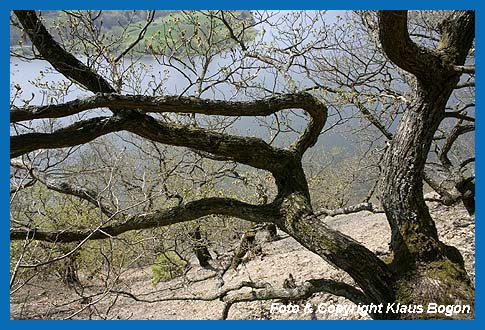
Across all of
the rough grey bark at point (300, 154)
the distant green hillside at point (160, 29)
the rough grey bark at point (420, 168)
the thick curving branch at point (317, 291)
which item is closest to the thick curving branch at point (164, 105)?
the rough grey bark at point (300, 154)

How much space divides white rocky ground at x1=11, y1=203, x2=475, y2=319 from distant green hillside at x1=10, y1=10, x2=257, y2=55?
345 cm

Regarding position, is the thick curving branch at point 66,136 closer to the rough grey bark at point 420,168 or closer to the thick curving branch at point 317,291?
the thick curving branch at point 317,291

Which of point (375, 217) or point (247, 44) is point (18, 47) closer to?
point (247, 44)

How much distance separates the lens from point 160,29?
5.82 m

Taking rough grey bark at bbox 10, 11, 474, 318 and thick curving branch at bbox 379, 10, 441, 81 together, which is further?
rough grey bark at bbox 10, 11, 474, 318

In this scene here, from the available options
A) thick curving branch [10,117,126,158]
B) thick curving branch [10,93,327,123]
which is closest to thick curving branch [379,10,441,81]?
thick curving branch [10,93,327,123]

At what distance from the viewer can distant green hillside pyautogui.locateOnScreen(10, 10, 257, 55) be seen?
453cm

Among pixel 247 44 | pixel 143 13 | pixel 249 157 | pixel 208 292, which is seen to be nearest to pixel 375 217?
pixel 208 292

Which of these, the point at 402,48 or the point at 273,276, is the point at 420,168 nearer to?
the point at 402,48

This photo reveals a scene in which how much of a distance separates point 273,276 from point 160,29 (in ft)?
15.6

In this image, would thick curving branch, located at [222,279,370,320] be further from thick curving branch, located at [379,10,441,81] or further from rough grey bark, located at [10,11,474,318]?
thick curving branch, located at [379,10,441,81]

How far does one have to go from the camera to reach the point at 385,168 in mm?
4137

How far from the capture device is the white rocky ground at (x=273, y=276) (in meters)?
5.89

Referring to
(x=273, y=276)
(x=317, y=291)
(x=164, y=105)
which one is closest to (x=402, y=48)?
(x=164, y=105)
